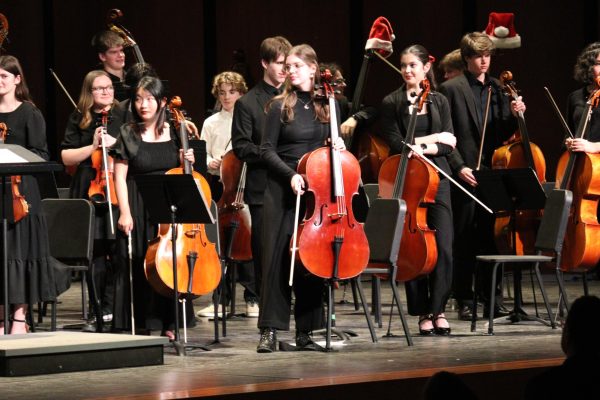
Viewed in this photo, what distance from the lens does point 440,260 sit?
262 inches

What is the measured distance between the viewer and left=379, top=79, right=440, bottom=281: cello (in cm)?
645

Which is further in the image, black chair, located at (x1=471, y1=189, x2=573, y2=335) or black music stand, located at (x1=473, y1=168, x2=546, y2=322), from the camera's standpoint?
black music stand, located at (x1=473, y1=168, x2=546, y2=322)

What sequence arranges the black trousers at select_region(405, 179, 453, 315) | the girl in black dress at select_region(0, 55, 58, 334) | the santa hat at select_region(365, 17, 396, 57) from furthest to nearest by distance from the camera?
1. the santa hat at select_region(365, 17, 396, 57)
2. the black trousers at select_region(405, 179, 453, 315)
3. the girl in black dress at select_region(0, 55, 58, 334)

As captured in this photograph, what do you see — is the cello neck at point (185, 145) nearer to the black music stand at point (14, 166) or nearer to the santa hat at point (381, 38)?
the black music stand at point (14, 166)

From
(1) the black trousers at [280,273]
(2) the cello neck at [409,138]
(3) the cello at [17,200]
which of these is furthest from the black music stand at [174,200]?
(2) the cello neck at [409,138]

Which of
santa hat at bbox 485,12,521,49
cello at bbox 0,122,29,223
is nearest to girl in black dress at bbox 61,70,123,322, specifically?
cello at bbox 0,122,29,223

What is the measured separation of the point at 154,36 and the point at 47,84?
1111mm

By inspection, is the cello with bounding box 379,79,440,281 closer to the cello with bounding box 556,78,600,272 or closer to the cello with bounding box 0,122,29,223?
the cello with bounding box 556,78,600,272

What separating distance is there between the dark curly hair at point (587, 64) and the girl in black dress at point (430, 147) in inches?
38.1

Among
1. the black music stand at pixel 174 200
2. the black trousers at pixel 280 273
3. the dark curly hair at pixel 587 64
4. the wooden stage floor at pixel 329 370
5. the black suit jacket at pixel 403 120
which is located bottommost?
the wooden stage floor at pixel 329 370

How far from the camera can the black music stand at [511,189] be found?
688cm

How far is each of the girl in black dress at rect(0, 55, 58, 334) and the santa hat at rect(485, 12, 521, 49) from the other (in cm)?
298

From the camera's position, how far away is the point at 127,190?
649 cm

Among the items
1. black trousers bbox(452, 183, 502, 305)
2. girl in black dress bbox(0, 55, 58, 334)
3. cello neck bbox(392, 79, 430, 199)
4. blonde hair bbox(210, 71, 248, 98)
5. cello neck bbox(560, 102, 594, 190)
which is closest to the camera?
girl in black dress bbox(0, 55, 58, 334)
